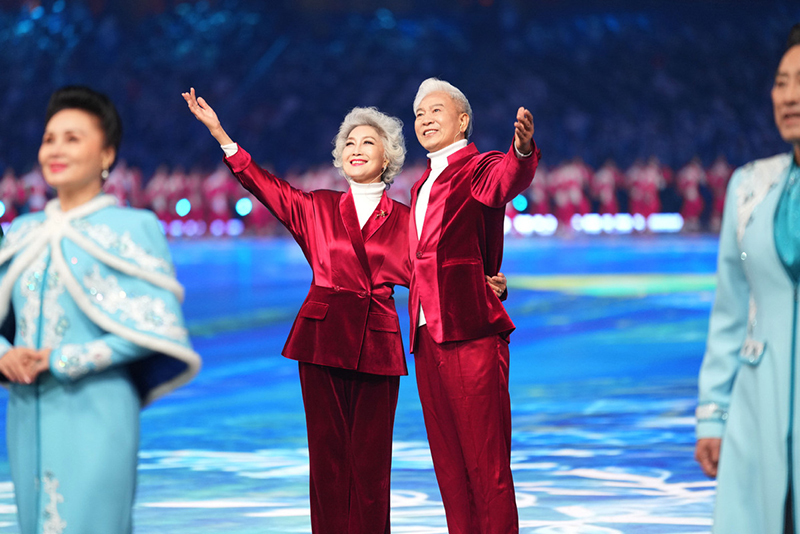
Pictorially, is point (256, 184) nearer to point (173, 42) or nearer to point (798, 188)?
point (798, 188)

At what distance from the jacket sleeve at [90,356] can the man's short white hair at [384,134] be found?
3.84ft

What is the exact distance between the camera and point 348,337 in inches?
109

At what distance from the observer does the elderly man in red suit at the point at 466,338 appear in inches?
105

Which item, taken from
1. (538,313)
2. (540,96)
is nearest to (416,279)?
(538,313)

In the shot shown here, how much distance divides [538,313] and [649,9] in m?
18.9

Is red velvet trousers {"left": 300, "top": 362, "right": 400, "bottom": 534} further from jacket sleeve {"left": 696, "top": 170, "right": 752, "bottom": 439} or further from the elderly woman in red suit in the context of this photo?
jacket sleeve {"left": 696, "top": 170, "right": 752, "bottom": 439}

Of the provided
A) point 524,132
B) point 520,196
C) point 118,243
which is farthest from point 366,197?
point 520,196

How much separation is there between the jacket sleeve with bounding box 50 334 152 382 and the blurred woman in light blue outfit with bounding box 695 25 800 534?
1118 mm

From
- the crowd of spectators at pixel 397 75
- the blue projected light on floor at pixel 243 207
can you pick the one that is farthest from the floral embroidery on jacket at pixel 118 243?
the blue projected light on floor at pixel 243 207

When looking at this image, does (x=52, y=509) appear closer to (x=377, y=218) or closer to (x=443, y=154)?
(x=377, y=218)

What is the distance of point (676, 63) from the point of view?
2559 centimetres

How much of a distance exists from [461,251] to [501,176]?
0.24 m

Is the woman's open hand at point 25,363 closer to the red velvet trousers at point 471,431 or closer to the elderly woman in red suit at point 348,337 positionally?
the elderly woman in red suit at point 348,337

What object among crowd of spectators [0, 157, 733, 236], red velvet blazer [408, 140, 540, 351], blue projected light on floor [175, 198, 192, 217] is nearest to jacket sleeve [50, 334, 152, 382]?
red velvet blazer [408, 140, 540, 351]
